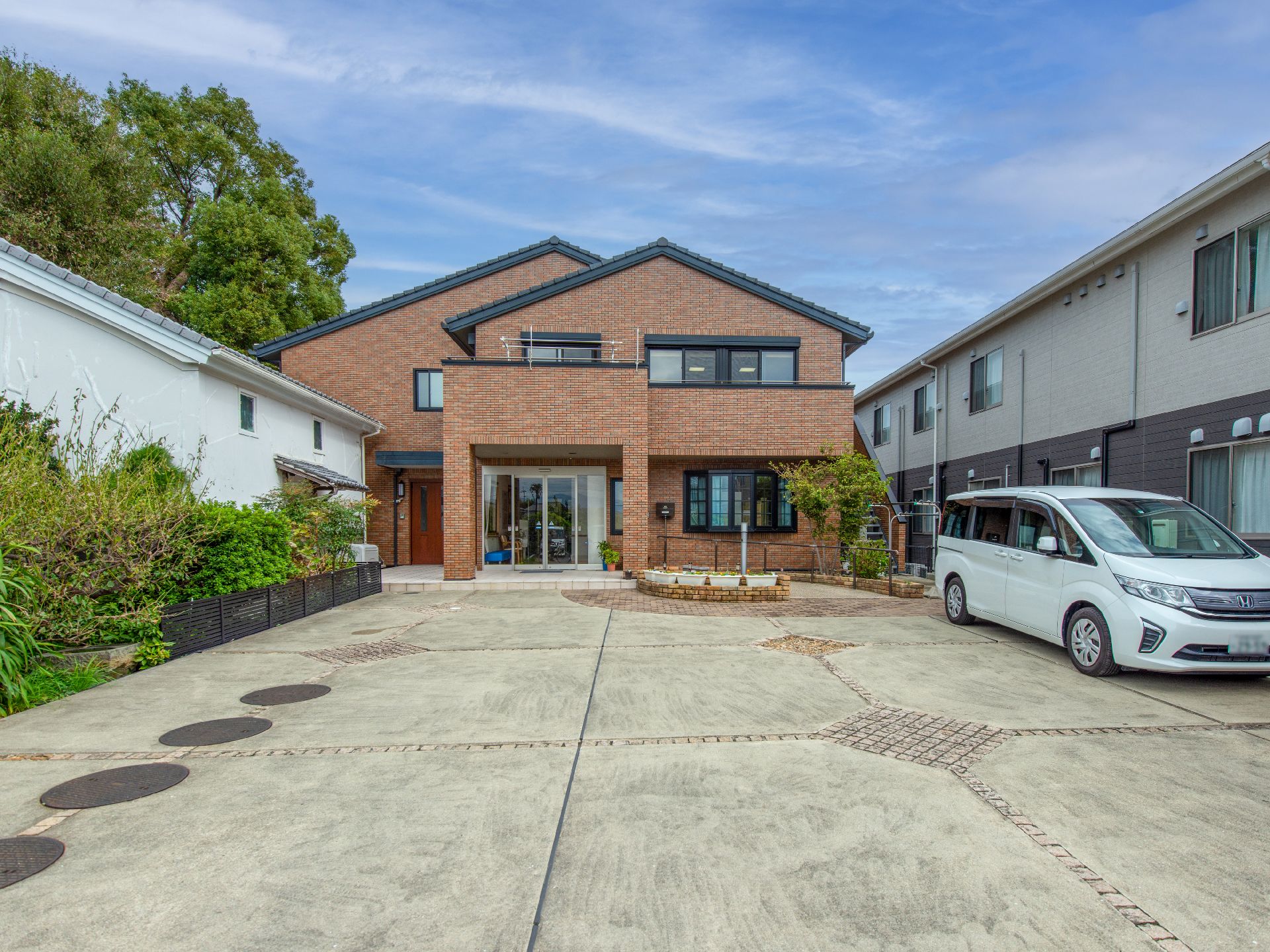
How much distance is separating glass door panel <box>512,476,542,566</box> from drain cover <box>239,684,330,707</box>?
9987mm

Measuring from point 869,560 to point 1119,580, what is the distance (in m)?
7.81

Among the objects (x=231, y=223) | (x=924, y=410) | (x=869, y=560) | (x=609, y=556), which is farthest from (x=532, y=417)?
(x=231, y=223)

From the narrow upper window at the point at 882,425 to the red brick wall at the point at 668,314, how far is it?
8.20m

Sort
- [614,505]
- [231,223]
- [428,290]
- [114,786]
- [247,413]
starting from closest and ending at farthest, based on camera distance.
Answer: [114,786]
[247,413]
[614,505]
[428,290]
[231,223]

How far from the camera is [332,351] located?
1866 cm

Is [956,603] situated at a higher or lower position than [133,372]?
lower

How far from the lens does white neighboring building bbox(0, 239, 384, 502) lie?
32.4 feet

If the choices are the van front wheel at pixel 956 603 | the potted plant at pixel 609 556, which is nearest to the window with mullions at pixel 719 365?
the potted plant at pixel 609 556

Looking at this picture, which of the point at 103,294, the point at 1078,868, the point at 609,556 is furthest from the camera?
the point at 609,556

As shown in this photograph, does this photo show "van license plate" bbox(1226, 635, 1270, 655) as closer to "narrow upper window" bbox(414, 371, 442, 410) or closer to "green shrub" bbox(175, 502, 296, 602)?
"green shrub" bbox(175, 502, 296, 602)

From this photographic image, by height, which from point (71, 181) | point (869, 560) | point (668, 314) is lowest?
point (869, 560)

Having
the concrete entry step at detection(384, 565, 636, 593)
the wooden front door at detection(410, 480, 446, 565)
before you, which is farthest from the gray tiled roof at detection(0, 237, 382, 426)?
the wooden front door at detection(410, 480, 446, 565)

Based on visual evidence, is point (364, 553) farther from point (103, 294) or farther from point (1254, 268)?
point (1254, 268)

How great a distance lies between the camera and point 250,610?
9.13 meters
